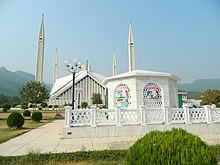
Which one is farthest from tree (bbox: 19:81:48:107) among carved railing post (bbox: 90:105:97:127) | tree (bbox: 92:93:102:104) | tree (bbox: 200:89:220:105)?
tree (bbox: 200:89:220:105)

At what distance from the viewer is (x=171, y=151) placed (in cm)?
239

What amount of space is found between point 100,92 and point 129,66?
19.9 meters

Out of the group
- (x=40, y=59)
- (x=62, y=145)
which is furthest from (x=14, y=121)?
(x=40, y=59)

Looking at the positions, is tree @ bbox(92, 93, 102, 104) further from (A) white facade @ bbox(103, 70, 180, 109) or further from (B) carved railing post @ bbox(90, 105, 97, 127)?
(B) carved railing post @ bbox(90, 105, 97, 127)

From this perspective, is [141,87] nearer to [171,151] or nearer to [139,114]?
[139,114]

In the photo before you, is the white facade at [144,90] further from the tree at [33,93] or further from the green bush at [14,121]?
the tree at [33,93]

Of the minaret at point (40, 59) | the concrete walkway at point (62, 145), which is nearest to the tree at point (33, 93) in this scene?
the minaret at point (40, 59)

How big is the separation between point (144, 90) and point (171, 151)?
8.74 m

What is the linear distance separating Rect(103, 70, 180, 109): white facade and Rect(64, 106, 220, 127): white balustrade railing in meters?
1.76

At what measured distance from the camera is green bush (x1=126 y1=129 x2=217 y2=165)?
231cm

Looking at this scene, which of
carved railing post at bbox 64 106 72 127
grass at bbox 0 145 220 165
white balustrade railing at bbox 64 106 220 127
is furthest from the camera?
white balustrade railing at bbox 64 106 220 127

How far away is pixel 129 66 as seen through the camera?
55.6m

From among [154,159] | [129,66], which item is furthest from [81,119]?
[129,66]

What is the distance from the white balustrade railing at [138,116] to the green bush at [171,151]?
5.97 meters
